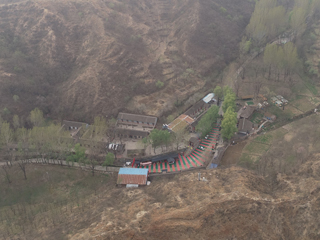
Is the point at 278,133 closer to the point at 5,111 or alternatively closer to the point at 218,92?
the point at 218,92

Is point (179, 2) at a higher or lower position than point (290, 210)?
higher

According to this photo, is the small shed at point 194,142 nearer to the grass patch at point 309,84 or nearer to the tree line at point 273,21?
the grass patch at point 309,84

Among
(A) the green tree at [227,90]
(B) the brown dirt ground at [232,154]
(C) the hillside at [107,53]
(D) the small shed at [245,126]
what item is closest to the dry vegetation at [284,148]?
(B) the brown dirt ground at [232,154]

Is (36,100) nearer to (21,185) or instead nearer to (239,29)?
(21,185)

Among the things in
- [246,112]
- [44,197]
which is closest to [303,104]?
[246,112]

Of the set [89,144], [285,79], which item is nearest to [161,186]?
[89,144]
